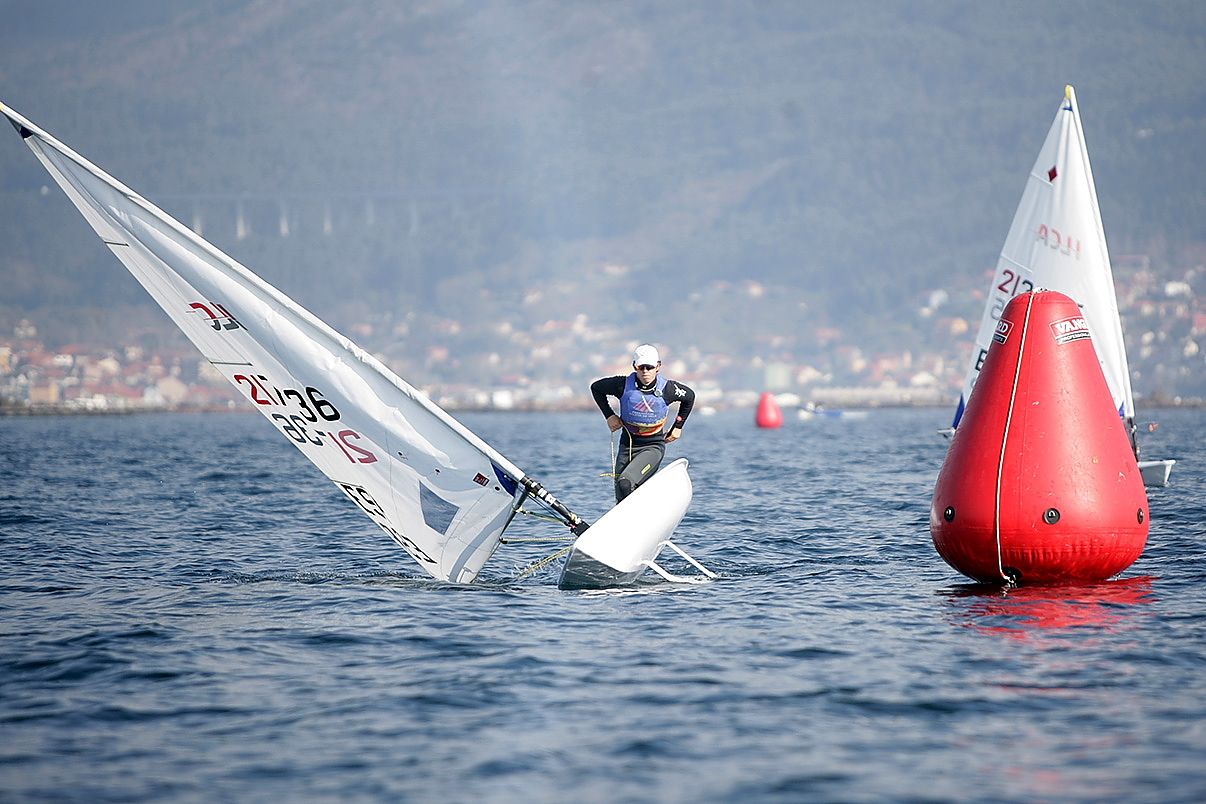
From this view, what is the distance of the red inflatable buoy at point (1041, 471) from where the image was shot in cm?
1252

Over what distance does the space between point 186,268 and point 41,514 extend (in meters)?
12.5

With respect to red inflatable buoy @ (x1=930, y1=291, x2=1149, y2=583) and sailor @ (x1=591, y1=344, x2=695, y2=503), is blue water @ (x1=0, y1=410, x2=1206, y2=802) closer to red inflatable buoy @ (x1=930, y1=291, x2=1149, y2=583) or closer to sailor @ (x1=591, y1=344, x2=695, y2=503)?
red inflatable buoy @ (x1=930, y1=291, x2=1149, y2=583)

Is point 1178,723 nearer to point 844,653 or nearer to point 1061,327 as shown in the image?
point 844,653

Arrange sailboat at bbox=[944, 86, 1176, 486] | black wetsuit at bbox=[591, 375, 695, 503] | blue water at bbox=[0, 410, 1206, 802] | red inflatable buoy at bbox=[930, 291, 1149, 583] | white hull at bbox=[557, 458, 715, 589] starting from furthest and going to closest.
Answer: sailboat at bbox=[944, 86, 1176, 486]
black wetsuit at bbox=[591, 375, 695, 503]
white hull at bbox=[557, 458, 715, 589]
red inflatable buoy at bbox=[930, 291, 1149, 583]
blue water at bbox=[0, 410, 1206, 802]

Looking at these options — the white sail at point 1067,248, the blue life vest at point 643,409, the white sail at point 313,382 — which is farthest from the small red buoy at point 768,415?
the white sail at point 313,382

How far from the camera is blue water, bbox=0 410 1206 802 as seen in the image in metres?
7.62

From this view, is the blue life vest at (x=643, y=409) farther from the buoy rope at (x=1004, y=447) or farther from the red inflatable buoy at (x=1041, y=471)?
the buoy rope at (x=1004, y=447)

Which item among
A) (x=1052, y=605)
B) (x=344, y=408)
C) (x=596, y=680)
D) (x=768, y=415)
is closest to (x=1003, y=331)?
(x=1052, y=605)

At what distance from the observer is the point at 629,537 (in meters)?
13.1

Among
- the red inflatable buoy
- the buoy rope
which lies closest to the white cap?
the red inflatable buoy

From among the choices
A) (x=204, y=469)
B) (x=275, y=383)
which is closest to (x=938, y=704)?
(x=275, y=383)

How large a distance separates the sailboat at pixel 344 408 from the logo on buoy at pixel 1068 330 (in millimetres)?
3830

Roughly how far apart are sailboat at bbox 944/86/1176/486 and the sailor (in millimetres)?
11483

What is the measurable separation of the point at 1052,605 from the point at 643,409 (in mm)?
4290
